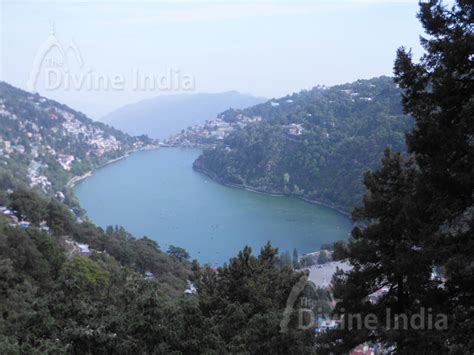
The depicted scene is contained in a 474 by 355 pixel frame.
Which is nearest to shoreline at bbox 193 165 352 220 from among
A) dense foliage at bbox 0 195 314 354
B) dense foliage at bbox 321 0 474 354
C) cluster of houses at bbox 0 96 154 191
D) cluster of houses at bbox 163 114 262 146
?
cluster of houses at bbox 0 96 154 191

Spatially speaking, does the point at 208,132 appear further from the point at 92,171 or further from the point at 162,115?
the point at 92,171

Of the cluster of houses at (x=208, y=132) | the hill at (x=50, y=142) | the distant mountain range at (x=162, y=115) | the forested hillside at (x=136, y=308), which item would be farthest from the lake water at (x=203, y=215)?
the distant mountain range at (x=162, y=115)

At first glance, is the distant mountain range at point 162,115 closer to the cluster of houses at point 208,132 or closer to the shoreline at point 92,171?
the cluster of houses at point 208,132

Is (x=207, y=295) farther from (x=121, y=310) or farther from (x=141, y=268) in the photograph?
(x=141, y=268)

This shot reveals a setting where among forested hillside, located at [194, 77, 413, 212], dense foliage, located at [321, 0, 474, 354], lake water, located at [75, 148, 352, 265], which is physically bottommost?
lake water, located at [75, 148, 352, 265]

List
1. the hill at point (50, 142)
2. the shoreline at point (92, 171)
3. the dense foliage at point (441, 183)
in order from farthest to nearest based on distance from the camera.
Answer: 1. the shoreline at point (92, 171)
2. the hill at point (50, 142)
3. the dense foliage at point (441, 183)

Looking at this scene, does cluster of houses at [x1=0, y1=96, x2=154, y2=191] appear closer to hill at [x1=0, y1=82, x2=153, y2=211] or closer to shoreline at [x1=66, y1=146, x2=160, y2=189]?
hill at [x1=0, y1=82, x2=153, y2=211]
